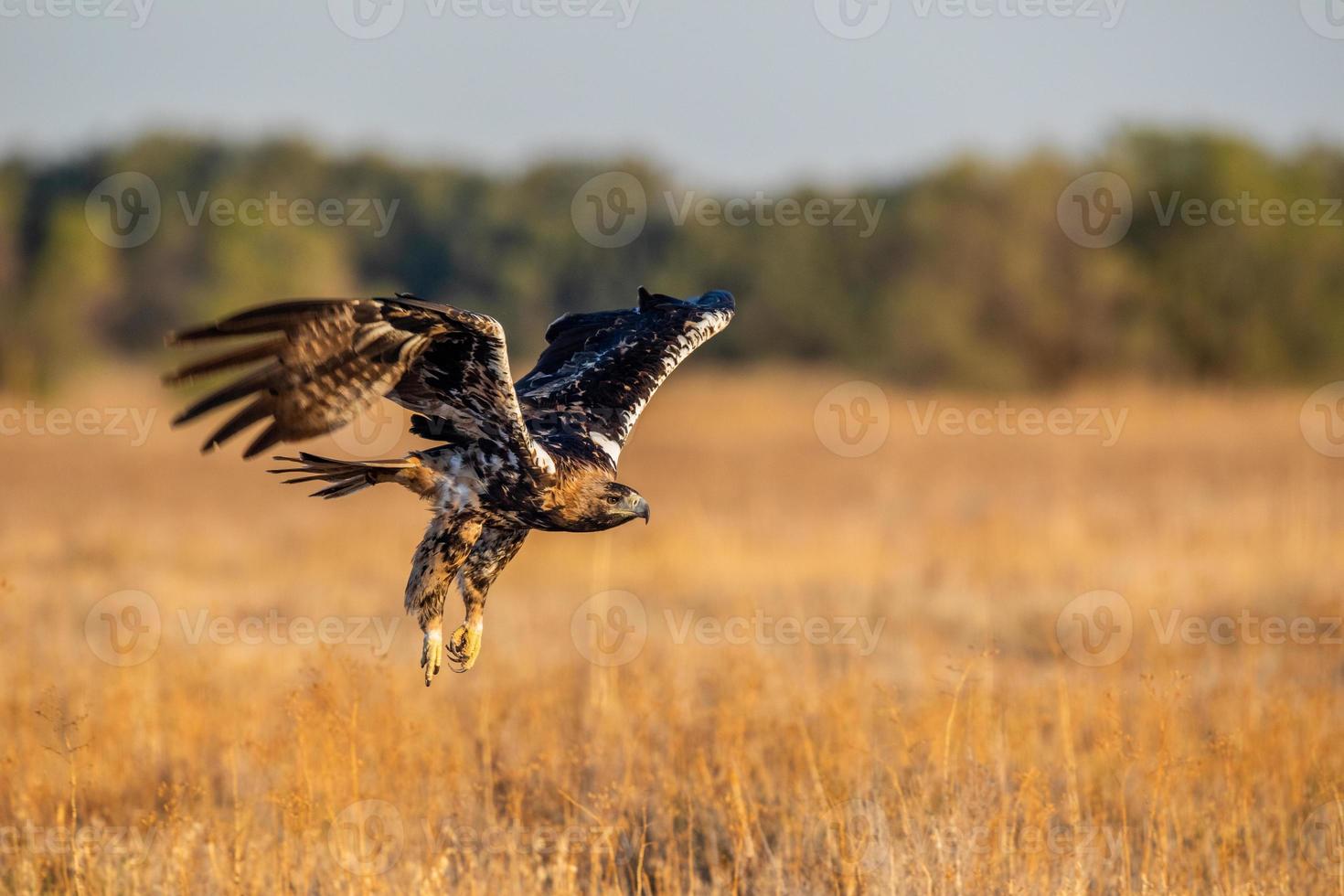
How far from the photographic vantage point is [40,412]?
29.1 metres

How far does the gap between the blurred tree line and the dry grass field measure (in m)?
14.1

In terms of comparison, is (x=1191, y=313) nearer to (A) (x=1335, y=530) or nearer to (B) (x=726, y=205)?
(B) (x=726, y=205)

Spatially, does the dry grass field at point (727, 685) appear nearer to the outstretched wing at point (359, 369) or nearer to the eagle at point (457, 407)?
the eagle at point (457, 407)

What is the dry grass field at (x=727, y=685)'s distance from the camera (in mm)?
6125

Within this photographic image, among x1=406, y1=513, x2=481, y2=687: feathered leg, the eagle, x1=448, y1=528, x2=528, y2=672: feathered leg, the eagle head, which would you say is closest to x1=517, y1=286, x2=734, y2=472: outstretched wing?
the eagle

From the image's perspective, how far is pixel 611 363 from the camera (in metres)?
7.88

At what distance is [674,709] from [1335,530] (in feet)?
Answer: 38.6

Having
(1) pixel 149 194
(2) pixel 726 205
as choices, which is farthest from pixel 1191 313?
(1) pixel 149 194

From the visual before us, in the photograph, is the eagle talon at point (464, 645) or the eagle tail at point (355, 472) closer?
the eagle tail at point (355, 472)

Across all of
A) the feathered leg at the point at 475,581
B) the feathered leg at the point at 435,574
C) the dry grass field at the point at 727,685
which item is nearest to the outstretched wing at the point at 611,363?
the feathered leg at the point at 475,581

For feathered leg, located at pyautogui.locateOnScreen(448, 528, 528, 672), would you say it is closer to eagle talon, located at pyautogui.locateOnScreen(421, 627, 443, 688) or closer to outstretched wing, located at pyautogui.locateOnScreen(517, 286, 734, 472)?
eagle talon, located at pyautogui.locateOnScreen(421, 627, 443, 688)

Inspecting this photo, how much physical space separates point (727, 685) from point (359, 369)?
412 centimetres

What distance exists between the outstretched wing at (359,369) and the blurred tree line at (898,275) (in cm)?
2781

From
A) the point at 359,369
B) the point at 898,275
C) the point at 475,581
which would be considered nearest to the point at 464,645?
the point at 475,581
